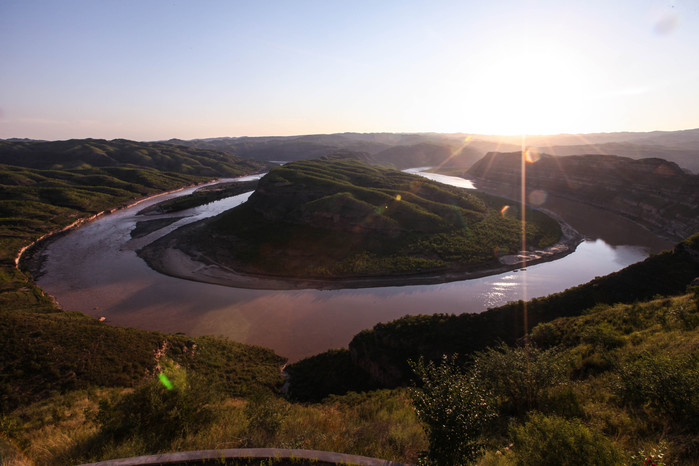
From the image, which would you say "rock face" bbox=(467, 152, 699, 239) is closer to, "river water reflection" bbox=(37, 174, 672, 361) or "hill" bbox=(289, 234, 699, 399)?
"river water reflection" bbox=(37, 174, 672, 361)

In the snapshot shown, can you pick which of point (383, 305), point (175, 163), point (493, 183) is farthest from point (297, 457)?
point (175, 163)

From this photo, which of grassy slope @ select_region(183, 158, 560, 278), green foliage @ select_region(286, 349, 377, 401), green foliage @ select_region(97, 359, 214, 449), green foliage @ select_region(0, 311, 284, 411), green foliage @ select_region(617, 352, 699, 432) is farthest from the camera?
grassy slope @ select_region(183, 158, 560, 278)

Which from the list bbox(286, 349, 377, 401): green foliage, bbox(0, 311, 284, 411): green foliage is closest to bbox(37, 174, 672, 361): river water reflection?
bbox(286, 349, 377, 401): green foliage

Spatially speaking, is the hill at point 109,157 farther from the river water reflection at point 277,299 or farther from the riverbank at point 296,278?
the river water reflection at point 277,299

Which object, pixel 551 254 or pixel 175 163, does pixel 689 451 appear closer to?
pixel 551 254

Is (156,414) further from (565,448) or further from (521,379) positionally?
(521,379)

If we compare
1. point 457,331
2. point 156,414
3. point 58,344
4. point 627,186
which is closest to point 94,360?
point 58,344
